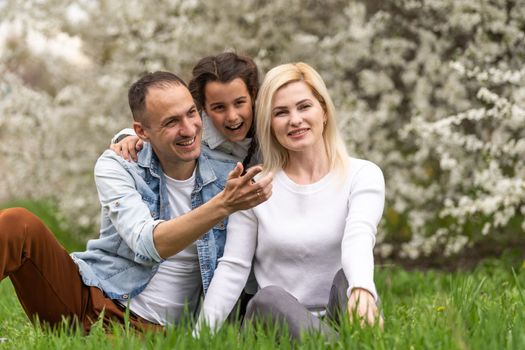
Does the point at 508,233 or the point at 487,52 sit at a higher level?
the point at 487,52

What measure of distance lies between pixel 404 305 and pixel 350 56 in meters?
3.49

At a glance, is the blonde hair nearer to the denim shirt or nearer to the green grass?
the denim shirt

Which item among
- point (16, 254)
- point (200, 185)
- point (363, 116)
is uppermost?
point (363, 116)

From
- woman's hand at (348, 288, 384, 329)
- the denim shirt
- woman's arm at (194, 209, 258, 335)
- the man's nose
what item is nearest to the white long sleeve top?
woman's arm at (194, 209, 258, 335)

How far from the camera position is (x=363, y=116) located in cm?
725

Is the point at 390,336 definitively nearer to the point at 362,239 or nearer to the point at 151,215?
the point at 362,239

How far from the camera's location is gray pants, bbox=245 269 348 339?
2.89m

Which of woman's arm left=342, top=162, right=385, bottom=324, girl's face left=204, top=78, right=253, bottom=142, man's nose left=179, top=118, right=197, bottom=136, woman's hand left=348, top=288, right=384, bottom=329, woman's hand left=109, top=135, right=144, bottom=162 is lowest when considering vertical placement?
woman's hand left=348, top=288, right=384, bottom=329

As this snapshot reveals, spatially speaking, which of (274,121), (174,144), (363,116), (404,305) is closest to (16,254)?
(174,144)

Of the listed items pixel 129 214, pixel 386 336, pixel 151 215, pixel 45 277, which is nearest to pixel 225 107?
pixel 151 215

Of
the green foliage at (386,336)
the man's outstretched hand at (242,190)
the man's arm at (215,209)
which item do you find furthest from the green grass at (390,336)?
the man's outstretched hand at (242,190)

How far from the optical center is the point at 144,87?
11.5 ft

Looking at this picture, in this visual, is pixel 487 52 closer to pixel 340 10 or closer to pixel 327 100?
pixel 340 10

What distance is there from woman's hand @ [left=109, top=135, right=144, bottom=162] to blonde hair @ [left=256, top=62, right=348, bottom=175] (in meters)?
0.57
